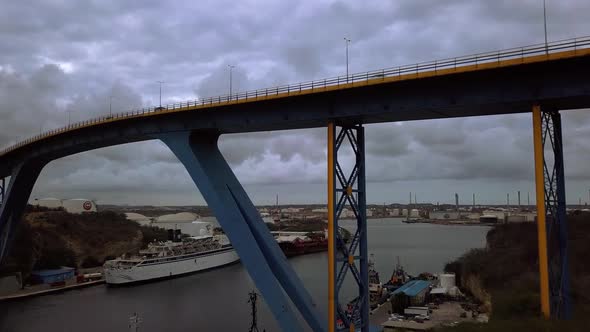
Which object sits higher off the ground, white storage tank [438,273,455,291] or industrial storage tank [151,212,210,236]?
industrial storage tank [151,212,210,236]

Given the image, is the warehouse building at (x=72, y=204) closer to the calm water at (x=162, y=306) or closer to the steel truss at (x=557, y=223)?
the calm water at (x=162, y=306)

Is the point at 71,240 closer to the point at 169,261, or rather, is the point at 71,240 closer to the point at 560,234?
the point at 169,261

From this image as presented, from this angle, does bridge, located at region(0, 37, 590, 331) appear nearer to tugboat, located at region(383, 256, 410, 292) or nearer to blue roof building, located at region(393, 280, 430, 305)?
blue roof building, located at region(393, 280, 430, 305)

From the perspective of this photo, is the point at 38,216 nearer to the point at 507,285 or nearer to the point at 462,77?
the point at 507,285

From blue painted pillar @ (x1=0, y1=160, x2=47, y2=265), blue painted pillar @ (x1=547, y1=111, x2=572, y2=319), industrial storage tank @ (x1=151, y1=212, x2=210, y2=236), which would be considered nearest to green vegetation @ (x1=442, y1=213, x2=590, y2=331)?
blue painted pillar @ (x1=547, y1=111, x2=572, y2=319)

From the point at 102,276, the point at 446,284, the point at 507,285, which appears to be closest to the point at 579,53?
the point at 507,285

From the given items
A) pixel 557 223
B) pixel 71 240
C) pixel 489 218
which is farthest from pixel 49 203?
pixel 489 218

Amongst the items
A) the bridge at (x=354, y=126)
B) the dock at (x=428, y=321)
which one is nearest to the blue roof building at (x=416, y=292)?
the dock at (x=428, y=321)
